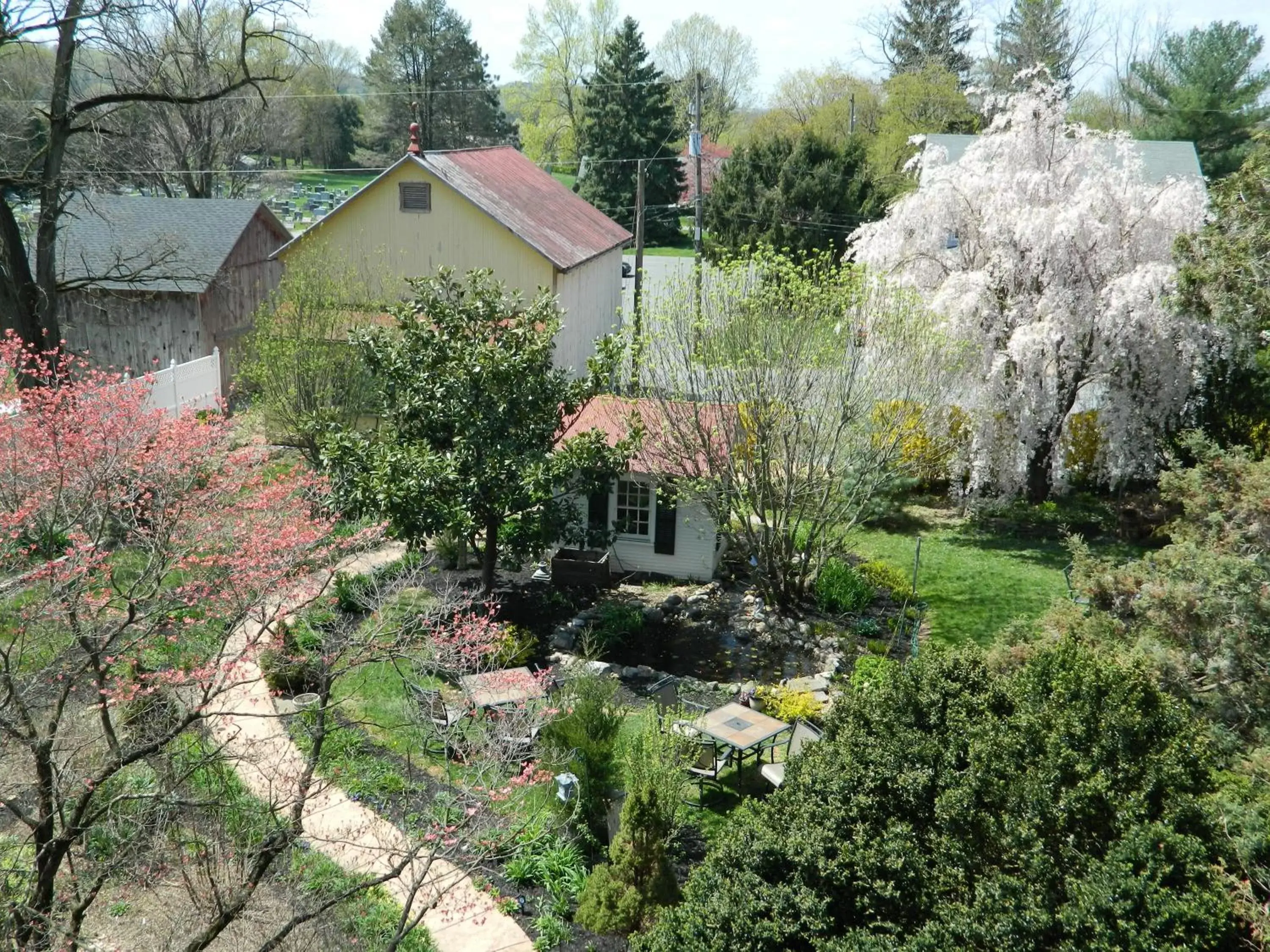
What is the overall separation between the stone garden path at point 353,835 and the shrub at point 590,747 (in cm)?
129

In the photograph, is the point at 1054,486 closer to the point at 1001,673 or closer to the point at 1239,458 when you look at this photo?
the point at 1239,458

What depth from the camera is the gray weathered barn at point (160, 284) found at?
21375 millimetres

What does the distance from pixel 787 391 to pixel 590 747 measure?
6343mm

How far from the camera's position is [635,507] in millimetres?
15953

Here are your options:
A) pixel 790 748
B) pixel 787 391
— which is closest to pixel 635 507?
pixel 787 391

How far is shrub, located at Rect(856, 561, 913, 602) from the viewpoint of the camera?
49.5ft

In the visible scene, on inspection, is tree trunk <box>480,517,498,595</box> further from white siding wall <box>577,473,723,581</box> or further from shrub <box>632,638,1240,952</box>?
shrub <box>632,638,1240,952</box>

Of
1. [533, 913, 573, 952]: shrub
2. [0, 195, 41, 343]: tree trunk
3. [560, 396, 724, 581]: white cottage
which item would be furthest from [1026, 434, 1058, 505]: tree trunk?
[0, 195, 41, 343]: tree trunk

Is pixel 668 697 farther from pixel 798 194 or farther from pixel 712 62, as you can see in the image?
pixel 712 62

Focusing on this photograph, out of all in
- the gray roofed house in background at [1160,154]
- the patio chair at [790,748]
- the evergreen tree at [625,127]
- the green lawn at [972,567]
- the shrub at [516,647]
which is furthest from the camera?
the evergreen tree at [625,127]

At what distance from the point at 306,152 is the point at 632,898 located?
188 feet

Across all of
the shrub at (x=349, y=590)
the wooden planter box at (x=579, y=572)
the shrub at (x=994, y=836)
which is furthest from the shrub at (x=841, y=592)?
the shrub at (x=994, y=836)

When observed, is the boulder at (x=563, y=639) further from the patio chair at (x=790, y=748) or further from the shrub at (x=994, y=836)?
the shrub at (x=994, y=836)

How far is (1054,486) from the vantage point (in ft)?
61.6
